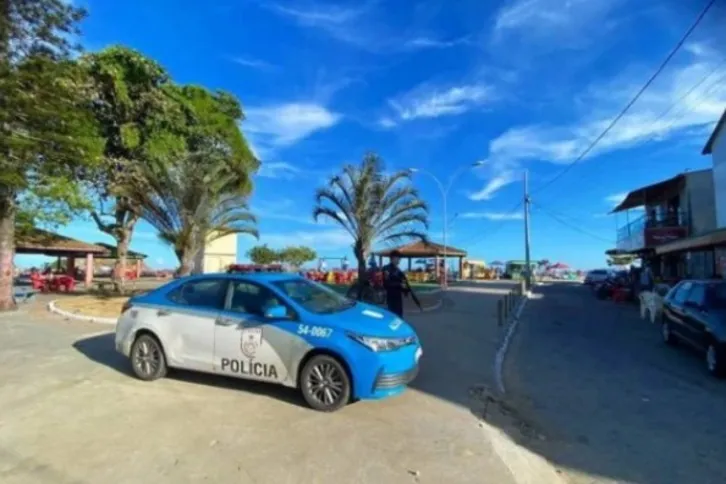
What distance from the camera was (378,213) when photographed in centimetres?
2305

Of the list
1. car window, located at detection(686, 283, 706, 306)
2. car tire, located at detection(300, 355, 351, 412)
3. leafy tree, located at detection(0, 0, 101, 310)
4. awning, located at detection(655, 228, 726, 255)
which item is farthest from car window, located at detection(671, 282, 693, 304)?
leafy tree, located at detection(0, 0, 101, 310)

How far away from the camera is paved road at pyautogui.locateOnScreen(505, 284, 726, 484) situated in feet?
16.3

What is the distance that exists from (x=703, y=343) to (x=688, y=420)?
3592 mm

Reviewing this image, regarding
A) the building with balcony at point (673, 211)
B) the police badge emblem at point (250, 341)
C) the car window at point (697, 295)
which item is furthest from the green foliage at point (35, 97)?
the building with balcony at point (673, 211)

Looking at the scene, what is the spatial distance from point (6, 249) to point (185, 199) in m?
5.74

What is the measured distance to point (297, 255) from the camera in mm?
65125

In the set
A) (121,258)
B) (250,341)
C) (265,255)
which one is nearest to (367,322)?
(250,341)

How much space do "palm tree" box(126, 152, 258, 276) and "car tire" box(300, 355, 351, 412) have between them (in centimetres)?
1371

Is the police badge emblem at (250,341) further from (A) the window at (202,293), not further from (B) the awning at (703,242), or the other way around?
(B) the awning at (703,242)

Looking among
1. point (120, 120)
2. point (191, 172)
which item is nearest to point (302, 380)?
point (191, 172)

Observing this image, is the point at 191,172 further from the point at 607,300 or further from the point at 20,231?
the point at 607,300

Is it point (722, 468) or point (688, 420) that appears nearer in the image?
point (722, 468)

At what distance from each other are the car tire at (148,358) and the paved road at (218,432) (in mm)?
154

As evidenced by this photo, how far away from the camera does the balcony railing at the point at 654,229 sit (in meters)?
30.8
